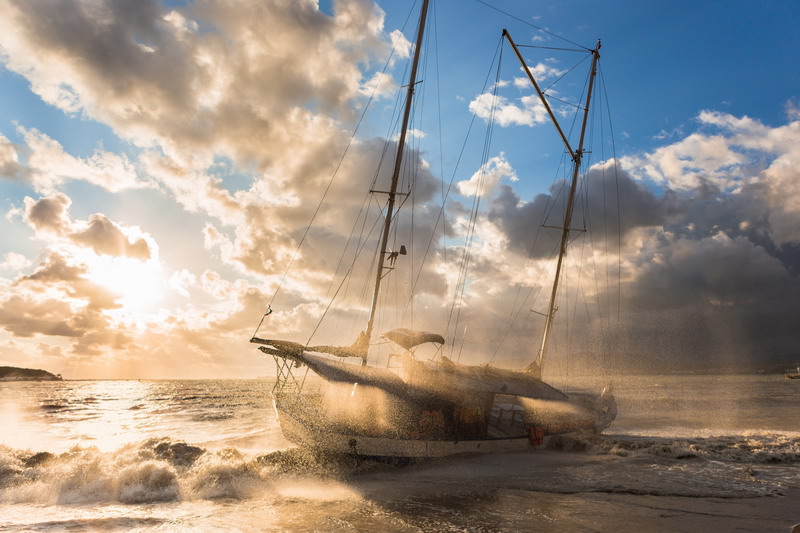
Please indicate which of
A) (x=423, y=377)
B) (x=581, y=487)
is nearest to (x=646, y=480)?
(x=581, y=487)

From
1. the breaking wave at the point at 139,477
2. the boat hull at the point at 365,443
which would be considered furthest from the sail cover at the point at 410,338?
the breaking wave at the point at 139,477

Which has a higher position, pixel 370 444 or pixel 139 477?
pixel 370 444

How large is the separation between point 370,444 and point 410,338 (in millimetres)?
7578

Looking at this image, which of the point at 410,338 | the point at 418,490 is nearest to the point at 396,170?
the point at 410,338

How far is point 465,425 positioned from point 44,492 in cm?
1767

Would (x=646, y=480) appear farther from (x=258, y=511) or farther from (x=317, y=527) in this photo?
(x=258, y=511)

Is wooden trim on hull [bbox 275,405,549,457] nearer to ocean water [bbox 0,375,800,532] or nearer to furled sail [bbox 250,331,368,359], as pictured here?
ocean water [bbox 0,375,800,532]

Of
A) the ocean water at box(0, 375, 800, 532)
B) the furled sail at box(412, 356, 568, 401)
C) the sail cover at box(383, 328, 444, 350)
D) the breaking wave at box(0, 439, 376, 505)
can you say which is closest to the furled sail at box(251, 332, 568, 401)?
the furled sail at box(412, 356, 568, 401)

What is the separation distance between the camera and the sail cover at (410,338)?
24781 mm

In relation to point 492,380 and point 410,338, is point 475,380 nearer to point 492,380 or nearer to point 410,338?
point 492,380

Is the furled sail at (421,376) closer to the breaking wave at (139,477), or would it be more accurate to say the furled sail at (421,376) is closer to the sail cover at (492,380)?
the sail cover at (492,380)

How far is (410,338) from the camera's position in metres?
24.9

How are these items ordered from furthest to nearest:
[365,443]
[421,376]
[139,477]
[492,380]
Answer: [492,380] → [421,376] → [365,443] → [139,477]

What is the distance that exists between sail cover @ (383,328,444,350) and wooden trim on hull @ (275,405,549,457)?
19.6 feet
